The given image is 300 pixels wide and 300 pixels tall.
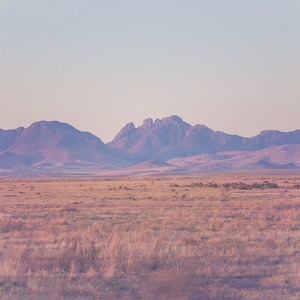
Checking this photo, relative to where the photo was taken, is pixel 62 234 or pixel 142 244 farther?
pixel 62 234

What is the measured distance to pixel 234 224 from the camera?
77.4ft

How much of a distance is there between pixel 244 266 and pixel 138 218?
1313 centimetres

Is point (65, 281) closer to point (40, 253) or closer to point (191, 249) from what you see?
point (40, 253)

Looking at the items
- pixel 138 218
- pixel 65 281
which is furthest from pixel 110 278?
pixel 138 218

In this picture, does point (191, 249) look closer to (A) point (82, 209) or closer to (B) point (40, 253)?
(B) point (40, 253)

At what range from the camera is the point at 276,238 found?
62.6 feet

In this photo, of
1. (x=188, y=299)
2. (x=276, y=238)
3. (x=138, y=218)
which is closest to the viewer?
(x=188, y=299)

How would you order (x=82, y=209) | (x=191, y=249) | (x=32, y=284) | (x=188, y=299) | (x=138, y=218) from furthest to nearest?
1. (x=82, y=209)
2. (x=138, y=218)
3. (x=191, y=249)
4. (x=32, y=284)
5. (x=188, y=299)

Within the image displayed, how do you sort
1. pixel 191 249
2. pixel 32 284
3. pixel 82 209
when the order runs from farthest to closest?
pixel 82 209 < pixel 191 249 < pixel 32 284

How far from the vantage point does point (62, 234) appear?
1975cm

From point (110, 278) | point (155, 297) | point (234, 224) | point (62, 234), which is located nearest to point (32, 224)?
point (62, 234)

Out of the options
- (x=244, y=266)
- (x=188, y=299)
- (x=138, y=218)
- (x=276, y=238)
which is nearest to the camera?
(x=188, y=299)

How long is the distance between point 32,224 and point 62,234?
15.7 feet

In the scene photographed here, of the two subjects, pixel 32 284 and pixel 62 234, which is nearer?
pixel 32 284
